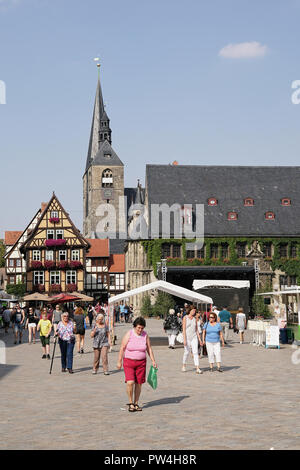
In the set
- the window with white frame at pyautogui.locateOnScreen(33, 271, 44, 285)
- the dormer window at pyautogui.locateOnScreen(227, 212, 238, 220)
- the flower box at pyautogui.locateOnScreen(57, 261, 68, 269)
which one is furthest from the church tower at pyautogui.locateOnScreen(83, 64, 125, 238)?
the dormer window at pyautogui.locateOnScreen(227, 212, 238, 220)

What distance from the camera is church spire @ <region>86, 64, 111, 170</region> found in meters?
131

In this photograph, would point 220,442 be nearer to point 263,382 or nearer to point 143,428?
point 143,428

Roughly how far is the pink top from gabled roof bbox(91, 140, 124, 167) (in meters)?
117

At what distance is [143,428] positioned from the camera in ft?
31.0

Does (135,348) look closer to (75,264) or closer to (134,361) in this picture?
(134,361)

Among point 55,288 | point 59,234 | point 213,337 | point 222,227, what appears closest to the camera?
point 213,337

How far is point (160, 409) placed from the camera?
11.2 m

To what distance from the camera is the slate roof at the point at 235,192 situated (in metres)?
65.8

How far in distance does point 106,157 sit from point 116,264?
1705 inches

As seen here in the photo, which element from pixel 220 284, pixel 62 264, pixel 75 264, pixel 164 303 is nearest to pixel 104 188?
pixel 75 264

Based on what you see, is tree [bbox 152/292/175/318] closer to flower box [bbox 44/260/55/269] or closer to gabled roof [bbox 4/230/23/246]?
flower box [bbox 44/260/55/269]

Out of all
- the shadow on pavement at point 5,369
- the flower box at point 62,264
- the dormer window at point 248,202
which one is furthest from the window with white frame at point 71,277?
the shadow on pavement at point 5,369
